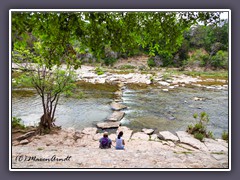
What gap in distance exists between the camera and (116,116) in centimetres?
757

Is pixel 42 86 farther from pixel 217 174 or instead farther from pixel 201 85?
pixel 201 85

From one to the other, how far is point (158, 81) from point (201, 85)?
7.44ft

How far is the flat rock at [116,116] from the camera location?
7.37 m

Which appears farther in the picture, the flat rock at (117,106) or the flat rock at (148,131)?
the flat rock at (117,106)

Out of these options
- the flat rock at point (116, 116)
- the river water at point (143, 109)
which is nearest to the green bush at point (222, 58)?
the river water at point (143, 109)

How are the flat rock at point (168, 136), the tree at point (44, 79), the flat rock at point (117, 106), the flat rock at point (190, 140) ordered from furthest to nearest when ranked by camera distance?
the flat rock at point (117, 106) → the flat rock at point (168, 136) → the tree at point (44, 79) → the flat rock at point (190, 140)

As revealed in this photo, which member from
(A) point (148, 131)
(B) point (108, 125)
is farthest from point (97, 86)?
(A) point (148, 131)

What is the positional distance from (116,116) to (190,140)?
2790 mm

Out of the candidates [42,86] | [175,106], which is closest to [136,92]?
[175,106]

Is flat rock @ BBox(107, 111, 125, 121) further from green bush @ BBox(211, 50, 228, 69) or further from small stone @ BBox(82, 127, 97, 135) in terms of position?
green bush @ BBox(211, 50, 228, 69)

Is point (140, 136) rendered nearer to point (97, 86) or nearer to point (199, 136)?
point (199, 136)

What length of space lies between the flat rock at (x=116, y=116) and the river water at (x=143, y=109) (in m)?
0.15

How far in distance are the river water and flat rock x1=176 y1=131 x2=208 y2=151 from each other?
55 centimetres

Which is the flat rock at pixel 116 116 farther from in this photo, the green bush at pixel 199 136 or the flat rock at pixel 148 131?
the green bush at pixel 199 136
